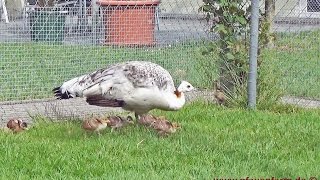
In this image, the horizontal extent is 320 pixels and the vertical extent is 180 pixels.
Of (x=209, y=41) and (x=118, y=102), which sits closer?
(x=118, y=102)

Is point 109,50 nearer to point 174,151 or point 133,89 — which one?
point 133,89

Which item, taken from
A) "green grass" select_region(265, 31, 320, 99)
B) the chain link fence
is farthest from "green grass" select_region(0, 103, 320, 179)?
"green grass" select_region(265, 31, 320, 99)

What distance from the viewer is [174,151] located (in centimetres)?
581

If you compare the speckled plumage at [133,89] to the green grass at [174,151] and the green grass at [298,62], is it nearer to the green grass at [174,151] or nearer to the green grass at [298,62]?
the green grass at [174,151]

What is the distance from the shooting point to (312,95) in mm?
8961

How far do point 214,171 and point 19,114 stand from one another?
3.12 m

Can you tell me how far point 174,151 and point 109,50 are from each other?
3.16m

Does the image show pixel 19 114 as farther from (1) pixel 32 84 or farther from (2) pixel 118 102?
(2) pixel 118 102

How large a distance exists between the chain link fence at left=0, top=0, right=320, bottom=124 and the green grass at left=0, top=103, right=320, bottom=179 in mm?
1127

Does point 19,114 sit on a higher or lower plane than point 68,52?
lower

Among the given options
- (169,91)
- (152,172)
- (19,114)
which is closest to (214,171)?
(152,172)

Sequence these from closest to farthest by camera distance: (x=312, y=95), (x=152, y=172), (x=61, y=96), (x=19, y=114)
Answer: (x=152, y=172) → (x=61, y=96) → (x=19, y=114) → (x=312, y=95)

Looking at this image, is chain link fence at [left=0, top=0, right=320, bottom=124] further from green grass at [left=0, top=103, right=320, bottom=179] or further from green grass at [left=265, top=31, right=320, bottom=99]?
green grass at [left=0, top=103, right=320, bottom=179]

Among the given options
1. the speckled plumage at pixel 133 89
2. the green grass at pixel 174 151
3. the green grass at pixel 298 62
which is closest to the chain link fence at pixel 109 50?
the green grass at pixel 298 62
